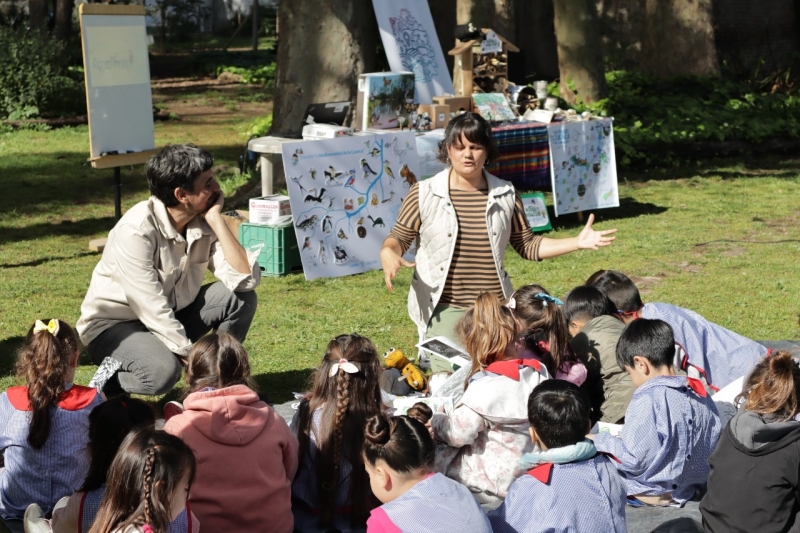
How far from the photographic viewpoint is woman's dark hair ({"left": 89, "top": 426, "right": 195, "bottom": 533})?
8.60 ft

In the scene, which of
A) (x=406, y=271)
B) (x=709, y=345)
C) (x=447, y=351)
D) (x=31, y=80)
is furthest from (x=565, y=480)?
(x=31, y=80)

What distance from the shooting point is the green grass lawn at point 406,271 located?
20.7 ft

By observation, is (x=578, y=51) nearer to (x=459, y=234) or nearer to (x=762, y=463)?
(x=459, y=234)

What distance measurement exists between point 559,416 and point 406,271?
4.94 m

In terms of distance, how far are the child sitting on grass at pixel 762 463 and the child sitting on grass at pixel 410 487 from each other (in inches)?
Answer: 36.7

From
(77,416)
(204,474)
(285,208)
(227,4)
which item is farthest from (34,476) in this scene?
(227,4)

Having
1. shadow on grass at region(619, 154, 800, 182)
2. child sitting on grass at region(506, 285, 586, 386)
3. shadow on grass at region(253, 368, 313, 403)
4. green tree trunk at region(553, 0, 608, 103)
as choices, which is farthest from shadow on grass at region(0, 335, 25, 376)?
green tree trunk at region(553, 0, 608, 103)

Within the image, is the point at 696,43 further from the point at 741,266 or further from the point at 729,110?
the point at 741,266

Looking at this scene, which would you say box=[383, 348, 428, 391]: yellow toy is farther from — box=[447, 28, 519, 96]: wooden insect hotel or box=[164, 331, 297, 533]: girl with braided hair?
box=[447, 28, 519, 96]: wooden insect hotel

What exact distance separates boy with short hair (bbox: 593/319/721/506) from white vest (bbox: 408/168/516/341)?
3.76ft

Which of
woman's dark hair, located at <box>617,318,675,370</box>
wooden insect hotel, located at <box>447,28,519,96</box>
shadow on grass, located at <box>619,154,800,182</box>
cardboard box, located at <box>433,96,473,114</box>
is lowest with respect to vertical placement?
woman's dark hair, located at <box>617,318,675,370</box>

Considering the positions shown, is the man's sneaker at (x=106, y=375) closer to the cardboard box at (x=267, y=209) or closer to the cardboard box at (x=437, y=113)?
the cardboard box at (x=267, y=209)

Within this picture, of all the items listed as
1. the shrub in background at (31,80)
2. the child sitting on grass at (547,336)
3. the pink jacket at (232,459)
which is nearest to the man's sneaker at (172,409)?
the pink jacket at (232,459)

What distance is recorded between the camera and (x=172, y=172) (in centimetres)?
450
